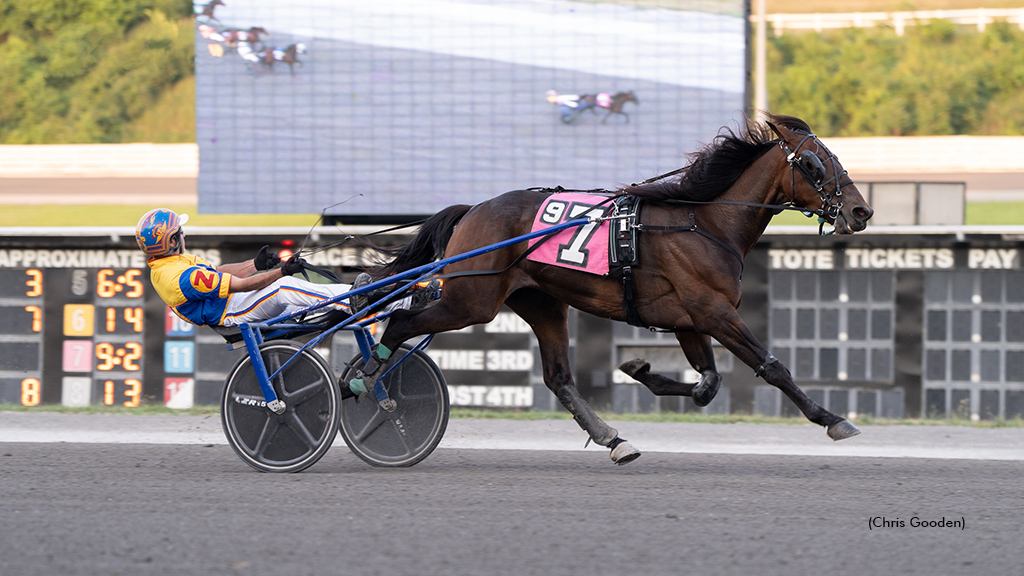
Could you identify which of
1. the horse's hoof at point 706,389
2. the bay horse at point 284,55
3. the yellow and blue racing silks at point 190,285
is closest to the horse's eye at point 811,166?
the horse's hoof at point 706,389

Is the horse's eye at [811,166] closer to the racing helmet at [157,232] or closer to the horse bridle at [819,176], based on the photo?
the horse bridle at [819,176]

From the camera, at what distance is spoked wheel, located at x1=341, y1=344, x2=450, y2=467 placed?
6617 millimetres

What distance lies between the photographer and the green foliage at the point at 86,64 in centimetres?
2656

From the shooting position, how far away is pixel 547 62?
11.9 metres

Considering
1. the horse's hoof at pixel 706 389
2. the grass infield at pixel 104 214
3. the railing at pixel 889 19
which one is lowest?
the horse's hoof at pixel 706 389

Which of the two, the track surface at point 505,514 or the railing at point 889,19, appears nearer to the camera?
the track surface at point 505,514

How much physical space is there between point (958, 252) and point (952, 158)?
13095 mm

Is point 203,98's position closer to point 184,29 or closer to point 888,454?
point 888,454

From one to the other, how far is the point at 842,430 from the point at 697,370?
0.98m

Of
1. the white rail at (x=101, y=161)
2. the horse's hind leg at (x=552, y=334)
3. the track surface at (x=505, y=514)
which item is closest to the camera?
the track surface at (x=505, y=514)

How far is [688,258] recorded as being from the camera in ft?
20.6

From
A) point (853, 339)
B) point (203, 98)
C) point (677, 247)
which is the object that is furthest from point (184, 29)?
point (677, 247)

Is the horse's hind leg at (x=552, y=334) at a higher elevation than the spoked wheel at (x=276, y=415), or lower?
higher

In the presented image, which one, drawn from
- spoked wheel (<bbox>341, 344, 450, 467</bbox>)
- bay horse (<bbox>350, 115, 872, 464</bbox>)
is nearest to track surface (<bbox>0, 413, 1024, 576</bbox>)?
spoked wheel (<bbox>341, 344, 450, 467</bbox>)
